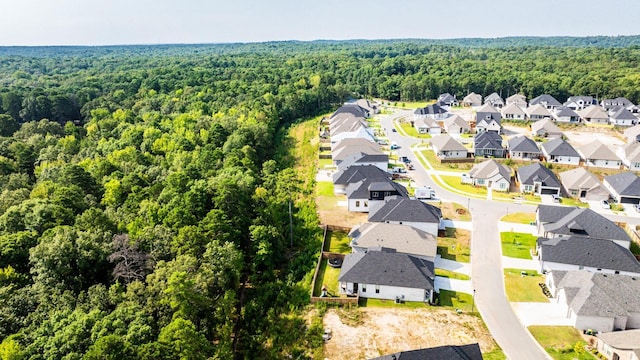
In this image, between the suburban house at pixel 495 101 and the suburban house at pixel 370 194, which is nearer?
the suburban house at pixel 370 194

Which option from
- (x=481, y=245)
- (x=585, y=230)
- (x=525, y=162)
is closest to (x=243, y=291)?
(x=481, y=245)

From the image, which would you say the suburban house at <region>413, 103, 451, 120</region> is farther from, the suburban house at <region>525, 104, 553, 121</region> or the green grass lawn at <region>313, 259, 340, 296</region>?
the green grass lawn at <region>313, 259, 340, 296</region>

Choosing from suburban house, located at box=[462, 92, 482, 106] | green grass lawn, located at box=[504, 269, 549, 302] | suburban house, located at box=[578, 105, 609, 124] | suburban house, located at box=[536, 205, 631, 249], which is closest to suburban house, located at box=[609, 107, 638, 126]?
suburban house, located at box=[578, 105, 609, 124]

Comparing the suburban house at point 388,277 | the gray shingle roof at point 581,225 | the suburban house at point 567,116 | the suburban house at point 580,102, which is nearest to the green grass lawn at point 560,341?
the suburban house at point 388,277

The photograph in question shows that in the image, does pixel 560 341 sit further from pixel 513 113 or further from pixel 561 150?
pixel 513 113

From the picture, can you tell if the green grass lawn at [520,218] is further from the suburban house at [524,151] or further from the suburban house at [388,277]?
the suburban house at [524,151]

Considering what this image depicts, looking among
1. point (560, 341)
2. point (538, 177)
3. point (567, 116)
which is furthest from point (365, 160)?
point (567, 116)
